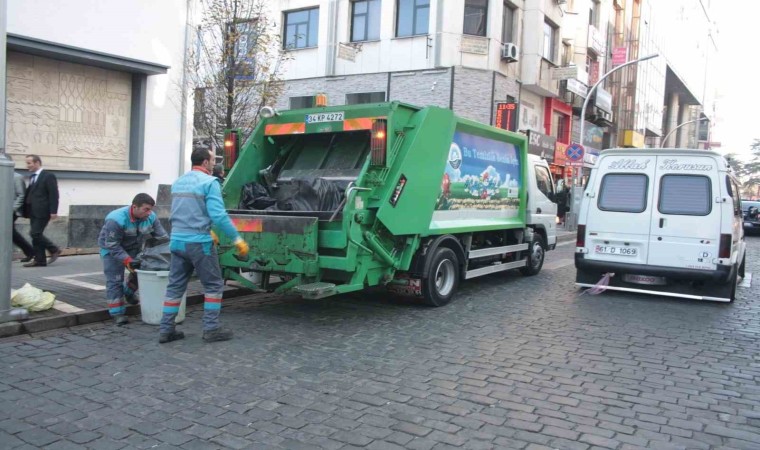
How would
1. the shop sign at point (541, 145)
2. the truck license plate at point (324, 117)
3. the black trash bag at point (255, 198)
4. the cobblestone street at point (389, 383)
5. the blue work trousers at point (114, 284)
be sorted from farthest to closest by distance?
the shop sign at point (541, 145)
the black trash bag at point (255, 198)
the truck license plate at point (324, 117)
the blue work trousers at point (114, 284)
the cobblestone street at point (389, 383)

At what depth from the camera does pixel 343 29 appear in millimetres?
23469

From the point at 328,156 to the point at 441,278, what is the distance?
2184mm

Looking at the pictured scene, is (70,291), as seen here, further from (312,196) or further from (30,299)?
(312,196)

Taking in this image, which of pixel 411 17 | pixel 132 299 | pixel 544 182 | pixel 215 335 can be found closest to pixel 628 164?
pixel 544 182

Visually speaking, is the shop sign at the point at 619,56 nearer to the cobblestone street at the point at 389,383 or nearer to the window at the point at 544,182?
the window at the point at 544,182

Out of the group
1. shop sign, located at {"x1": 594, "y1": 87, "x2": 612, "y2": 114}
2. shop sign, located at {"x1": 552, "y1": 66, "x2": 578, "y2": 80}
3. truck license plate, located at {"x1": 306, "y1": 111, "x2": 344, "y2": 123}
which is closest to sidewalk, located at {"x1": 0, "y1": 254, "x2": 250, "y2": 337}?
truck license plate, located at {"x1": 306, "y1": 111, "x2": 344, "y2": 123}

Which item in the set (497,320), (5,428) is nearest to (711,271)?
(497,320)

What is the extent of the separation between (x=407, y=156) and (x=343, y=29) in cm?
1813

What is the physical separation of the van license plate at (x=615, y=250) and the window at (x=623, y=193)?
567mm

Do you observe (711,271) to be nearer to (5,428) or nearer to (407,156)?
(407,156)

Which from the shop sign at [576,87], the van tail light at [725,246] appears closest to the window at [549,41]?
the shop sign at [576,87]

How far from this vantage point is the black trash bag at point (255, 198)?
751 centimetres

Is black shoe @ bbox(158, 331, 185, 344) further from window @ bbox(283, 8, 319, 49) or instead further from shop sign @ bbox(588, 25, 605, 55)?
shop sign @ bbox(588, 25, 605, 55)

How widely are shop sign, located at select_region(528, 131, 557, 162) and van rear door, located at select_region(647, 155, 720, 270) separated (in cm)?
1542
